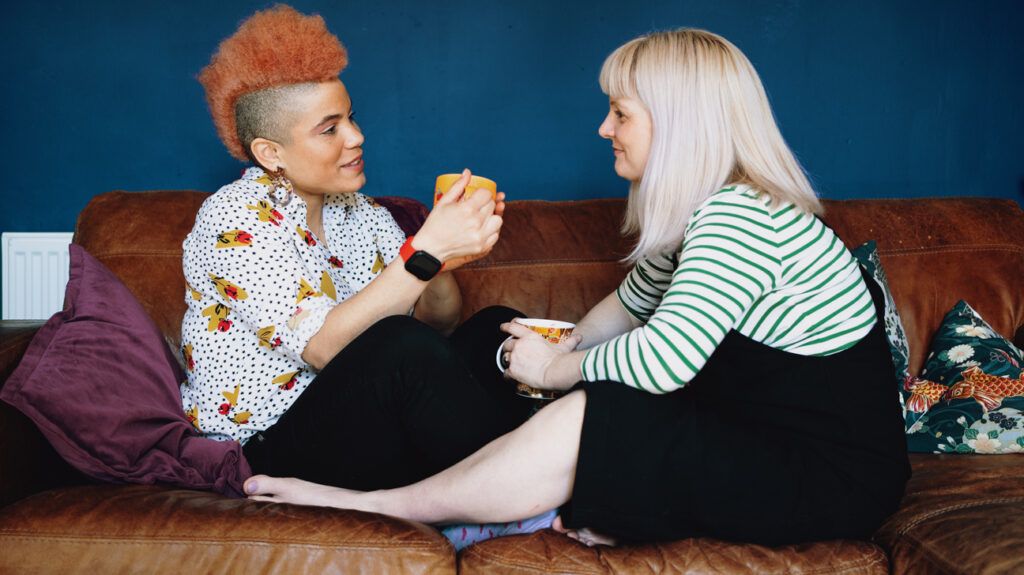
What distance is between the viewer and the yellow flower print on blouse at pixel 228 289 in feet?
4.79

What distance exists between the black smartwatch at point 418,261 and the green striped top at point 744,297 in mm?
327

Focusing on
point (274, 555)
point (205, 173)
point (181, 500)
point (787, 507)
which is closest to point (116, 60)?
point (205, 173)

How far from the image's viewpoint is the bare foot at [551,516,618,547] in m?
1.30

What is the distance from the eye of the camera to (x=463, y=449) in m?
1.40

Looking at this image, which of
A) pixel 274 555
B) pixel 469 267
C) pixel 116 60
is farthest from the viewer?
pixel 116 60

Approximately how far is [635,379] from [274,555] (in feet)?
1.92

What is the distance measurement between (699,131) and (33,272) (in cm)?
211

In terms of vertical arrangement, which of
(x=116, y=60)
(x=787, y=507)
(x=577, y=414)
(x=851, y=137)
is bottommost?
(x=787, y=507)

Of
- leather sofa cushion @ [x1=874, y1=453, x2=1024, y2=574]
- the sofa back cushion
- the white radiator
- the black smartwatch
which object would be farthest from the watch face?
the white radiator

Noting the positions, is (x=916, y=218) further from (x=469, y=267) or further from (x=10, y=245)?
(x=10, y=245)

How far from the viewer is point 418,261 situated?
4.72 ft

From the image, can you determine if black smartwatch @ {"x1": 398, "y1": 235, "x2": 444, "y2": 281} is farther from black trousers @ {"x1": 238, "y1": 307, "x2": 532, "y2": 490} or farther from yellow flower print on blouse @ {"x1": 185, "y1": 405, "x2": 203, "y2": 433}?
yellow flower print on blouse @ {"x1": 185, "y1": 405, "x2": 203, "y2": 433}

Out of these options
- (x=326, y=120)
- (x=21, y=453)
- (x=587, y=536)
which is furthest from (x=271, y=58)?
(x=587, y=536)

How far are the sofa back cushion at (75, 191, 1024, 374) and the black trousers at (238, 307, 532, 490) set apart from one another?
2.06 feet
